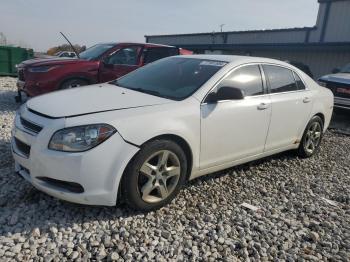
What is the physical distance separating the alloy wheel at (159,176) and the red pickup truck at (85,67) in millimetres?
4395

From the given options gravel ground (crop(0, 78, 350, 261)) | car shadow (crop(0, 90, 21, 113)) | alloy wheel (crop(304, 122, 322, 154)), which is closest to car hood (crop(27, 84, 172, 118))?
gravel ground (crop(0, 78, 350, 261))

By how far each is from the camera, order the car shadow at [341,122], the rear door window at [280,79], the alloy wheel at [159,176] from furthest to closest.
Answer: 1. the car shadow at [341,122]
2. the rear door window at [280,79]
3. the alloy wheel at [159,176]

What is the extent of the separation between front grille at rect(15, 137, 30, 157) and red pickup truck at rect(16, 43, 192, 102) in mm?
3854

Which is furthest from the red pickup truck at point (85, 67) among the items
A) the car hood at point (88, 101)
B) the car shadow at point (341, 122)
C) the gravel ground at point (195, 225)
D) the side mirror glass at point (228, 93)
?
the car shadow at point (341, 122)

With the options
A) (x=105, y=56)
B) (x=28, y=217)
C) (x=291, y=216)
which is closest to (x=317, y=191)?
(x=291, y=216)

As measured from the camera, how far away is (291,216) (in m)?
3.54

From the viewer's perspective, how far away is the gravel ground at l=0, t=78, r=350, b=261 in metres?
2.72

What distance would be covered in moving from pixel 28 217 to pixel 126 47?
5.63 meters

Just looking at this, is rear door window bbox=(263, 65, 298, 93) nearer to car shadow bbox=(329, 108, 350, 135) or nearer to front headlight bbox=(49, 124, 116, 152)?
front headlight bbox=(49, 124, 116, 152)

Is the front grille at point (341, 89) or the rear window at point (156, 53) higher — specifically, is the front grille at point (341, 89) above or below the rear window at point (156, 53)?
below

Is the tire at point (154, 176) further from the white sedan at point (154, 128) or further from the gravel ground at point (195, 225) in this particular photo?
the gravel ground at point (195, 225)

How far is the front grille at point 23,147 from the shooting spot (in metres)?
3.05

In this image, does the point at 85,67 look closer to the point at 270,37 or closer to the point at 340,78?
the point at 340,78

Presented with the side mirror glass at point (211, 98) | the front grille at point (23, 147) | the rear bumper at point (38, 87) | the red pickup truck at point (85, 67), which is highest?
the side mirror glass at point (211, 98)
